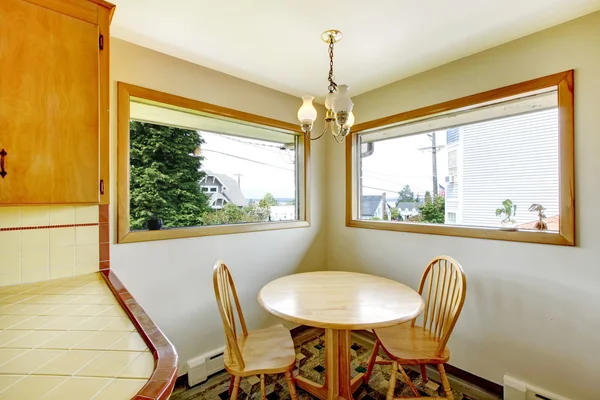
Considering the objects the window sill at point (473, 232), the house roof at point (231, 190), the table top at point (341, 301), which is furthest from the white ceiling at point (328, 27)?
the table top at point (341, 301)

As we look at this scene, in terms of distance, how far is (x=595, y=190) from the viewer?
1.48 meters

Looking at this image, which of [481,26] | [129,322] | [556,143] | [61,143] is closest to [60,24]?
[61,143]

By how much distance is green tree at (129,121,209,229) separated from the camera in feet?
6.13

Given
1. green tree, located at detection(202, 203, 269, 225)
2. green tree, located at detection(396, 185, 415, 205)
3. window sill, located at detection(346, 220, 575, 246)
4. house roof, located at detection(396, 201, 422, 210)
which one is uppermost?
green tree, located at detection(396, 185, 415, 205)

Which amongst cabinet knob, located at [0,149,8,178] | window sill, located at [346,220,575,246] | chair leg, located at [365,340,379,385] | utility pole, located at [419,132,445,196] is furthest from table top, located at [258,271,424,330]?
cabinet knob, located at [0,149,8,178]

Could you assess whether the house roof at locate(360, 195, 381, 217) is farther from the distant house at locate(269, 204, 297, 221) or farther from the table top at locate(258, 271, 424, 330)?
the table top at locate(258, 271, 424, 330)

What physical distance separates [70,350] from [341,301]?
117 cm

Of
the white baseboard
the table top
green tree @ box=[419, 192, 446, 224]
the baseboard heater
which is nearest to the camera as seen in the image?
the table top

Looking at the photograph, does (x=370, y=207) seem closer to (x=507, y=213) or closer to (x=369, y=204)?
(x=369, y=204)

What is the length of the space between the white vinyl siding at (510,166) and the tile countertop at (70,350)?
7.07 feet

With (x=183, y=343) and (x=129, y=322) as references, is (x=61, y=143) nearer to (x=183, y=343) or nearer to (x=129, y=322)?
(x=129, y=322)

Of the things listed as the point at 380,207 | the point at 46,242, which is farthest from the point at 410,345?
the point at 46,242

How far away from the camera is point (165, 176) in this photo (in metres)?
1.99

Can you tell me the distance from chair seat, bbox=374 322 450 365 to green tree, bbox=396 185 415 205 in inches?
42.0
